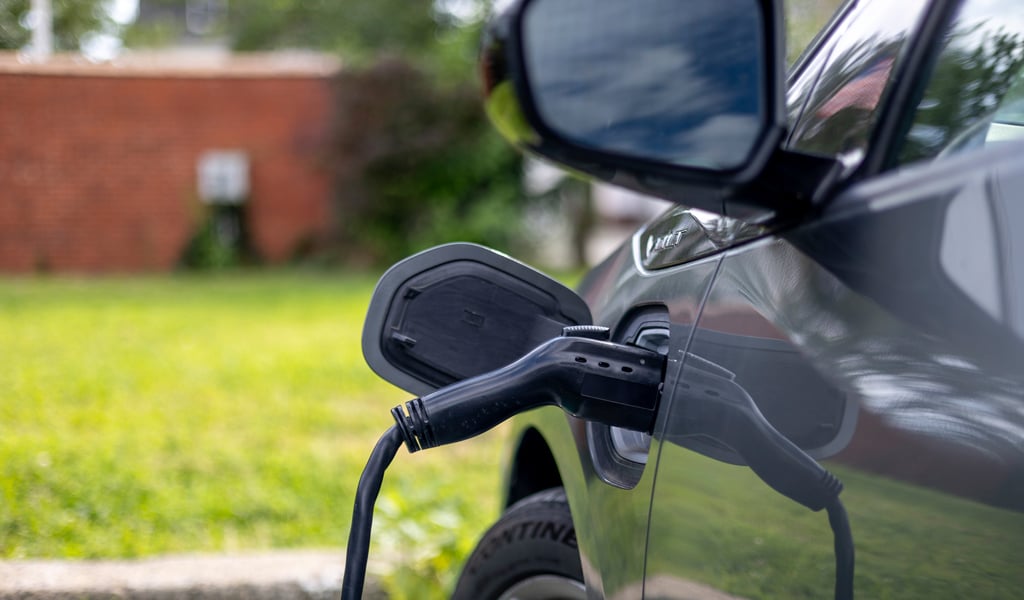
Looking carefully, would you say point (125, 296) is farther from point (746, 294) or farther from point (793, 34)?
point (746, 294)

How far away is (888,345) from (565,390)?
1.47 ft

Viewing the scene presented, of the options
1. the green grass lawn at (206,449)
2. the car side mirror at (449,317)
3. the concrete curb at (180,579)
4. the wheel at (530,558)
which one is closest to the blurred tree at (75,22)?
the green grass lawn at (206,449)

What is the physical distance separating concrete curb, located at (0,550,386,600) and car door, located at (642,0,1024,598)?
2142 mm

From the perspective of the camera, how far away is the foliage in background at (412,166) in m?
13.4

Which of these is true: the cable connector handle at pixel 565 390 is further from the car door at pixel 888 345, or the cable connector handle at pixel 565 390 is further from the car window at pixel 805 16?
the car window at pixel 805 16

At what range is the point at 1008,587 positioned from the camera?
2.77 feet

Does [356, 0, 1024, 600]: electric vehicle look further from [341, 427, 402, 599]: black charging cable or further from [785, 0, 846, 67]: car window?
[785, 0, 846, 67]: car window

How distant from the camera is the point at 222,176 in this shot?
13430mm

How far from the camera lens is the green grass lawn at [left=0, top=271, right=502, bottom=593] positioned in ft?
12.2

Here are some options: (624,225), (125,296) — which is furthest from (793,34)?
(624,225)

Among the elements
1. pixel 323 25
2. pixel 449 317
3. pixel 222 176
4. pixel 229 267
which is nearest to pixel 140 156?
pixel 222 176

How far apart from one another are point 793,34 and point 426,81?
8257mm

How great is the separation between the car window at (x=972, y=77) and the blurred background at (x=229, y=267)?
2.44m

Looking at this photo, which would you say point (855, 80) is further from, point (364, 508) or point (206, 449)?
point (206, 449)
